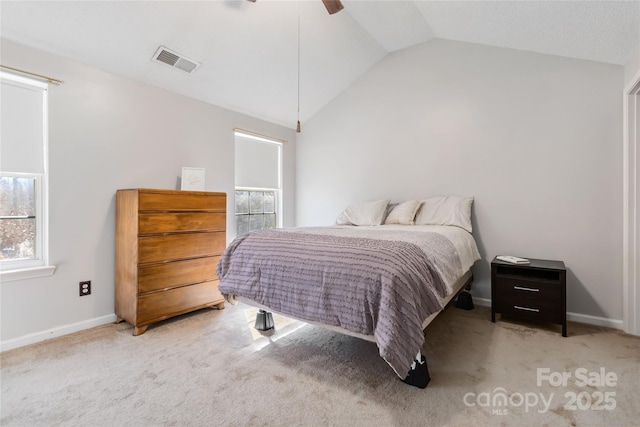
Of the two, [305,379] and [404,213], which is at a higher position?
[404,213]

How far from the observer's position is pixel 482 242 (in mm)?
3055

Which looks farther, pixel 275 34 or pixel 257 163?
pixel 257 163

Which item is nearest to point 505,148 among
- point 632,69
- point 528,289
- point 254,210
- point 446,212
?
point 446,212

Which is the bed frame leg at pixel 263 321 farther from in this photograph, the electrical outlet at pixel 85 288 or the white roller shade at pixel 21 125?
the white roller shade at pixel 21 125

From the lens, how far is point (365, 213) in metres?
3.42

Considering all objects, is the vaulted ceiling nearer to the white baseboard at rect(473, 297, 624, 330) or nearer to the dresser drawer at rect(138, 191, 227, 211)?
the dresser drawer at rect(138, 191, 227, 211)

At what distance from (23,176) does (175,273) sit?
50.2 inches

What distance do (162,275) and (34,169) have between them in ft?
3.94

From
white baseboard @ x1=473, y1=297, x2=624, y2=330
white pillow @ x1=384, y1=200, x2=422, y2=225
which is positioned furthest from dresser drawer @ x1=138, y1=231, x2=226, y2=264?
white baseboard @ x1=473, y1=297, x2=624, y2=330

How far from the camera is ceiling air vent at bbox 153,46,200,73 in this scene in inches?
98.0

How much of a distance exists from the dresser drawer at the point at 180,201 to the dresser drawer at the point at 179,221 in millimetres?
53

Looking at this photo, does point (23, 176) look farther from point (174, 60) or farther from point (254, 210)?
point (254, 210)

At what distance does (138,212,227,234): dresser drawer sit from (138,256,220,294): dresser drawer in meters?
0.29

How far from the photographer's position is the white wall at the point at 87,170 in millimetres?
2170
